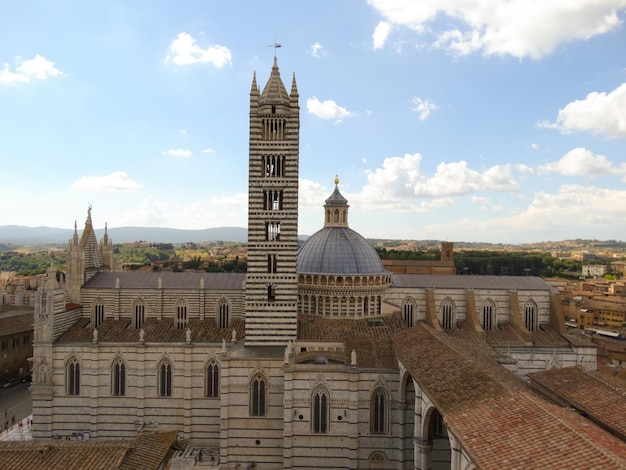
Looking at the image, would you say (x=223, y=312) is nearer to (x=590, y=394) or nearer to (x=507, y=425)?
(x=590, y=394)

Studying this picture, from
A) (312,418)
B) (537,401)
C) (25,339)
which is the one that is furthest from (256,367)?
(25,339)

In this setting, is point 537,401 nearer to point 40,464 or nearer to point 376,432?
point 376,432

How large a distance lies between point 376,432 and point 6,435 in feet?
83.3

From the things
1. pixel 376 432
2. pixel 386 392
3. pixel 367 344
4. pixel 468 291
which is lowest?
pixel 376 432

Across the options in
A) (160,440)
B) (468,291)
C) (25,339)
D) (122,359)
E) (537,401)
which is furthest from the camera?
(25,339)

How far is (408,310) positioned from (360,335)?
23.6 ft

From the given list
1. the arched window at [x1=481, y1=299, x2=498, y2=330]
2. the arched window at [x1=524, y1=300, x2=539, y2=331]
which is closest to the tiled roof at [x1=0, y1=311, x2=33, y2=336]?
the arched window at [x1=481, y1=299, x2=498, y2=330]

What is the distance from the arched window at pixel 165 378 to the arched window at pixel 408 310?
683 inches

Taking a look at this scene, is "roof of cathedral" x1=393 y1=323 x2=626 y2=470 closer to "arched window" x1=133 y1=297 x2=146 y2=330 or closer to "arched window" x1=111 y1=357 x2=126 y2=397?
"arched window" x1=111 y1=357 x2=126 y2=397

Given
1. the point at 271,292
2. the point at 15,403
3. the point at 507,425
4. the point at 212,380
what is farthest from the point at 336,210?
the point at 15,403

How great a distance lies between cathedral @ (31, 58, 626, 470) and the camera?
2597cm

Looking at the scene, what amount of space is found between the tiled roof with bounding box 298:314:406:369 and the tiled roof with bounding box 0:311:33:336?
3023 centimetres

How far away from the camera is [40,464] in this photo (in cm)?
2034

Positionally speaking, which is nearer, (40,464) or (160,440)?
(40,464)
